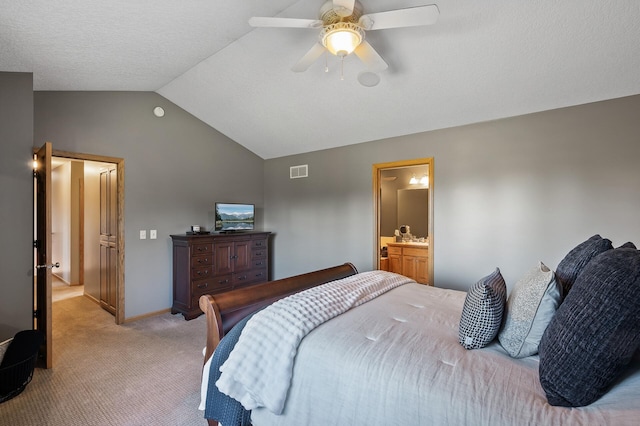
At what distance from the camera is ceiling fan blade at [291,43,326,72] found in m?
2.16

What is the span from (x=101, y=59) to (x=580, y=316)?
3684 millimetres

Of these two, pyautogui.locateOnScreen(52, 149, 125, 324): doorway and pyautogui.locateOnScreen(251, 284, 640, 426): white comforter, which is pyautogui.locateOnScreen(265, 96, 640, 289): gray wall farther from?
pyautogui.locateOnScreen(52, 149, 125, 324): doorway

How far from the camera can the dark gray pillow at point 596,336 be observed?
896mm

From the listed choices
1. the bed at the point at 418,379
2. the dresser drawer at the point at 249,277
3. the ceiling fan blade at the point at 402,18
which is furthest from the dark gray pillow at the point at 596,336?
the dresser drawer at the point at 249,277

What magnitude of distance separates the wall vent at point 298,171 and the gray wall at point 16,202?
324 cm

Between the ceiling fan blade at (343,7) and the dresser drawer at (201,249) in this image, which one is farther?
the dresser drawer at (201,249)

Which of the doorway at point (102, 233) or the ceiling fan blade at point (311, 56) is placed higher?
the ceiling fan blade at point (311, 56)

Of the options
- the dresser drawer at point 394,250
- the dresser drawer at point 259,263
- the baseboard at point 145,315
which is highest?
the dresser drawer at point 394,250

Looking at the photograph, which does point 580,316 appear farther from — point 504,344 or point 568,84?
point 568,84

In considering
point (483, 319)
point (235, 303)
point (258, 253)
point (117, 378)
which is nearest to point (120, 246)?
point (117, 378)

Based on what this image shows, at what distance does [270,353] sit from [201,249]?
9.23ft

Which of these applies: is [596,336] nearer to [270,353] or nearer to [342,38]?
[270,353]

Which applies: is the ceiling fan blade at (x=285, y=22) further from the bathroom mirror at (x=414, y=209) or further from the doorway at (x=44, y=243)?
the bathroom mirror at (x=414, y=209)

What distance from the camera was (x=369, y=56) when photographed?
2.20m
